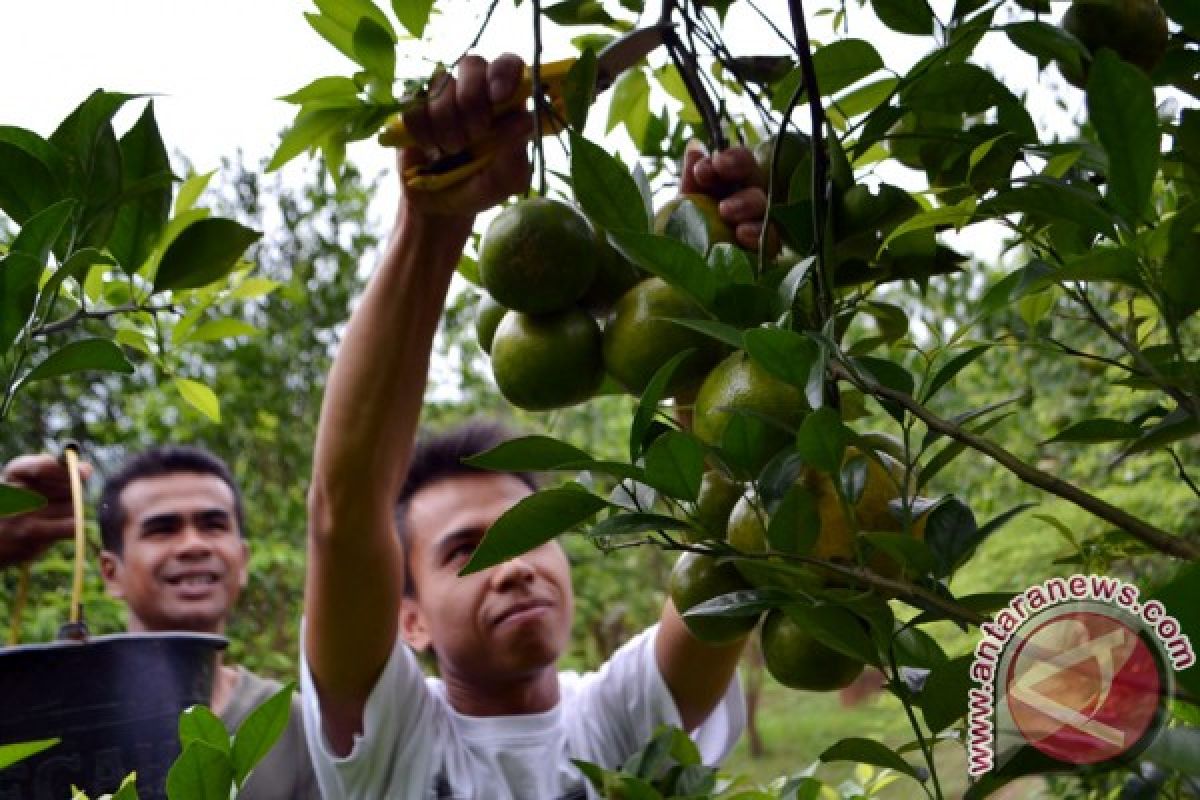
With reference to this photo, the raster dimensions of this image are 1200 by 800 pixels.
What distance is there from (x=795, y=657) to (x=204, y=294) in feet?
2.31

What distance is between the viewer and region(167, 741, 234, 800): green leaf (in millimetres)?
457

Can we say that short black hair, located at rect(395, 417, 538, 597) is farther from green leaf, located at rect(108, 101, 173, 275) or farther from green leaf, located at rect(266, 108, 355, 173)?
green leaf, located at rect(108, 101, 173, 275)

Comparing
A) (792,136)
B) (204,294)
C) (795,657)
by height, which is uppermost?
(204,294)

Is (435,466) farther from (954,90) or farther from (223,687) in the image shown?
(954,90)

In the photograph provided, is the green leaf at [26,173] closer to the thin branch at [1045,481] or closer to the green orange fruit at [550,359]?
the green orange fruit at [550,359]

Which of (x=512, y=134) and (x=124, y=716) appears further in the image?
(x=124, y=716)

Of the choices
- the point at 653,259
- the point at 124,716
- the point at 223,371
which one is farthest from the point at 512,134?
the point at 223,371

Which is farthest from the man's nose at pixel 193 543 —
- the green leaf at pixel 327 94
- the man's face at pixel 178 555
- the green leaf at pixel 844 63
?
the green leaf at pixel 844 63

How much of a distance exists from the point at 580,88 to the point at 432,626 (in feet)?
3.78

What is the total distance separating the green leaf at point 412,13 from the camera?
67 centimetres

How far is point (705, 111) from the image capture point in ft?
2.11

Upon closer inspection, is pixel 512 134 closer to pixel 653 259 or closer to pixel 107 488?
pixel 653 259

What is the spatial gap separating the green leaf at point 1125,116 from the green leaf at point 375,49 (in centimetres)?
41

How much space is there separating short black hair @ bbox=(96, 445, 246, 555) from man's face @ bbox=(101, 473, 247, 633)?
2cm
